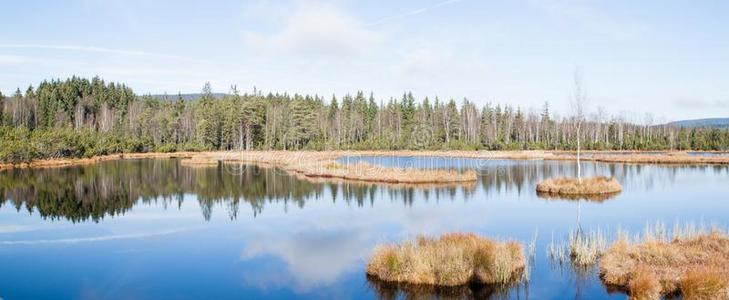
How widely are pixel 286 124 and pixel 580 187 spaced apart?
74632mm

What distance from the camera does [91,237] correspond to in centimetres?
2455

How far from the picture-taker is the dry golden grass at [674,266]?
13.5 m

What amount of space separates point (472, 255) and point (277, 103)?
362 ft

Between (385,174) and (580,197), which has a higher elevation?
(385,174)

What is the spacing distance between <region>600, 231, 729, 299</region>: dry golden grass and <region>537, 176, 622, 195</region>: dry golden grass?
18391 mm

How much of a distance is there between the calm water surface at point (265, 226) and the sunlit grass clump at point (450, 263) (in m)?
0.62

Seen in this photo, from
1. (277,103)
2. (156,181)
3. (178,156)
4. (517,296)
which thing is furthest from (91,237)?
(277,103)

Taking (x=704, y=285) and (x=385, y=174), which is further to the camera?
(x=385, y=174)

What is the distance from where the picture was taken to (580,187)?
124 feet

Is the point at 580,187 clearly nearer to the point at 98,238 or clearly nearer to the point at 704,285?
the point at 704,285

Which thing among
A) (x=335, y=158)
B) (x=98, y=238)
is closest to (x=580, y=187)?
(x=98, y=238)

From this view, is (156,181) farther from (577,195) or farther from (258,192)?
(577,195)

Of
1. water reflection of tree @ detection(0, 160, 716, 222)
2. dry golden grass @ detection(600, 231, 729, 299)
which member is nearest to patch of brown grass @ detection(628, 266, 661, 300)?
dry golden grass @ detection(600, 231, 729, 299)

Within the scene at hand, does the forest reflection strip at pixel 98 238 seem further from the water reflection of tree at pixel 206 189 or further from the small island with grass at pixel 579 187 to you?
the small island with grass at pixel 579 187
